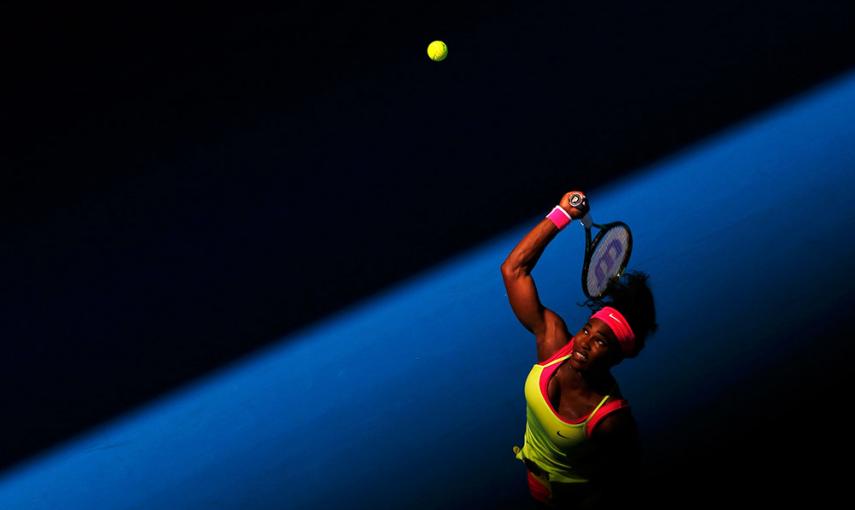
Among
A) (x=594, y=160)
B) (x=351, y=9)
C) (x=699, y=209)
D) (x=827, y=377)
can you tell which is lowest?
(x=827, y=377)

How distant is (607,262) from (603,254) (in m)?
0.04

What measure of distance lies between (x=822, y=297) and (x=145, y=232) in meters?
2.87

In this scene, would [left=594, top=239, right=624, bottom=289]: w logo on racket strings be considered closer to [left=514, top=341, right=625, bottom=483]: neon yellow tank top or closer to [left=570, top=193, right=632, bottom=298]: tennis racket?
[left=570, top=193, right=632, bottom=298]: tennis racket

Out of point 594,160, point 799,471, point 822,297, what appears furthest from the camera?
point 594,160

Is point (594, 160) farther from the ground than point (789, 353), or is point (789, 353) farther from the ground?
point (594, 160)

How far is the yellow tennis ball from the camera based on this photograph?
3.60 metres

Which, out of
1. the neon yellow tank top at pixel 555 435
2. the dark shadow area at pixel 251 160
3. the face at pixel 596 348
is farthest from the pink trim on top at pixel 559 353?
the dark shadow area at pixel 251 160

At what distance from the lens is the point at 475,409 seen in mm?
3271

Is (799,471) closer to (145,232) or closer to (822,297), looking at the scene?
(822,297)

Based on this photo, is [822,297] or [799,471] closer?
[799,471]

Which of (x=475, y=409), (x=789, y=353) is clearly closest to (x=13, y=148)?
(x=475, y=409)

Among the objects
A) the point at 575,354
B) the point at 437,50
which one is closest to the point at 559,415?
the point at 575,354

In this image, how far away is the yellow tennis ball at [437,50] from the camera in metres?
3.60

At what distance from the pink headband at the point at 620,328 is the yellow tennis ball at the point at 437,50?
5.65ft
